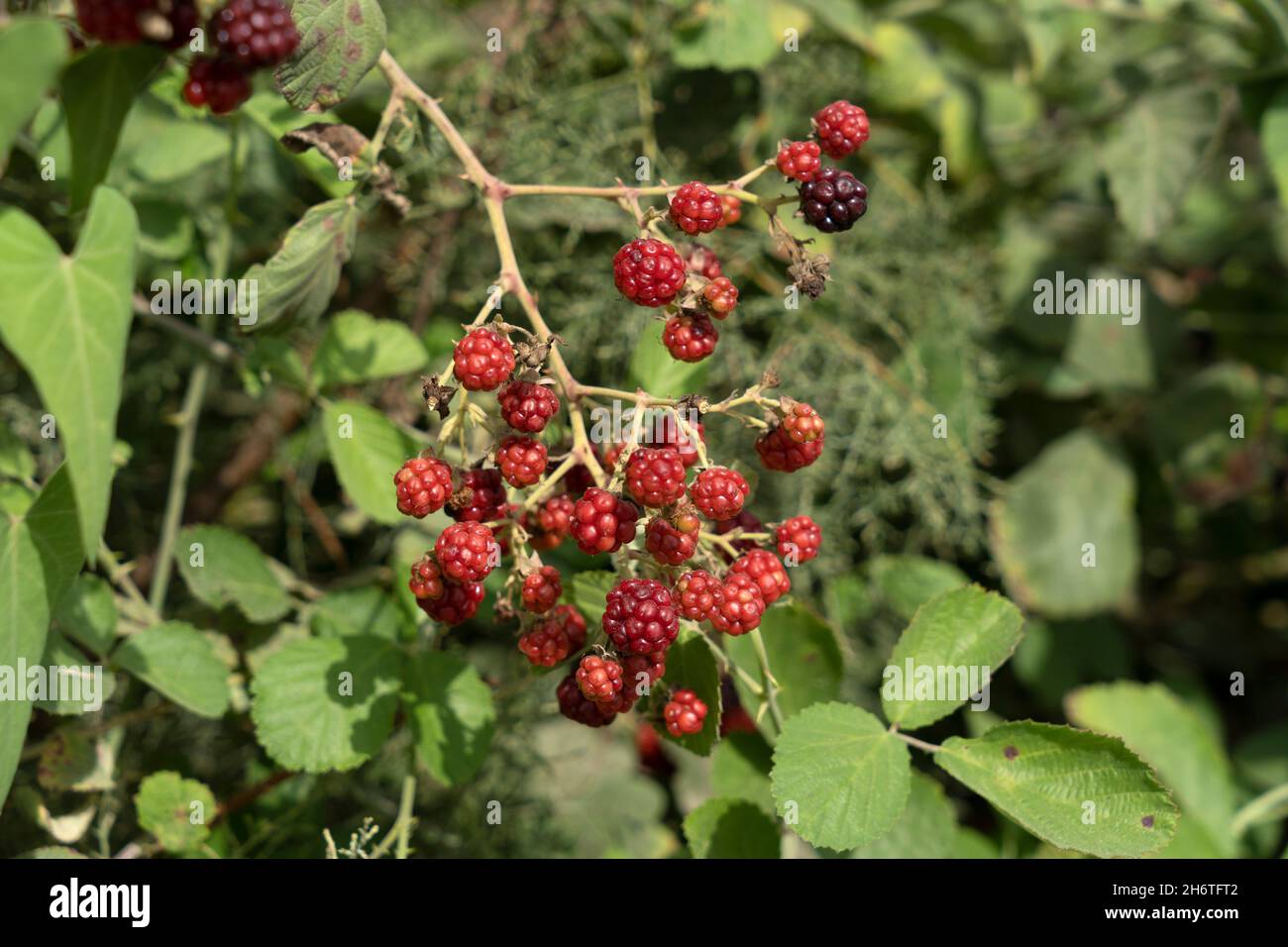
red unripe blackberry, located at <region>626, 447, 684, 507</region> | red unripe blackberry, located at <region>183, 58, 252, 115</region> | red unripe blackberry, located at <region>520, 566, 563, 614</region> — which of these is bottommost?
red unripe blackberry, located at <region>520, 566, 563, 614</region>

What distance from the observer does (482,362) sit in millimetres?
1006

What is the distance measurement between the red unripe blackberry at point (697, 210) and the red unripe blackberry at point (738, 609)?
14.0 inches

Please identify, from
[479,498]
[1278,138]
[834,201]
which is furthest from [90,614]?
[1278,138]

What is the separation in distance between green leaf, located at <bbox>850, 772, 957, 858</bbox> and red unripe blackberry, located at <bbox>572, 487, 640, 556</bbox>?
74cm

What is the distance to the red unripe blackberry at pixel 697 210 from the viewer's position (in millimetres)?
1077

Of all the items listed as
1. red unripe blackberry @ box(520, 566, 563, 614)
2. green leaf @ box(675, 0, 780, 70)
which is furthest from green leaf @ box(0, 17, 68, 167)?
green leaf @ box(675, 0, 780, 70)

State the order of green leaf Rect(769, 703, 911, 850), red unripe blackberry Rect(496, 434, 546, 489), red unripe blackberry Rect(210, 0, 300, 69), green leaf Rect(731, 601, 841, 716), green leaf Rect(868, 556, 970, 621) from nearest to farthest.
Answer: red unripe blackberry Rect(210, 0, 300, 69), red unripe blackberry Rect(496, 434, 546, 489), green leaf Rect(769, 703, 911, 850), green leaf Rect(731, 601, 841, 716), green leaf Rect(868, 556, 970, 621)

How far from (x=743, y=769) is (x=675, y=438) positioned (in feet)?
1.86

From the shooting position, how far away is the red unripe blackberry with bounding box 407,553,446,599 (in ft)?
3.50

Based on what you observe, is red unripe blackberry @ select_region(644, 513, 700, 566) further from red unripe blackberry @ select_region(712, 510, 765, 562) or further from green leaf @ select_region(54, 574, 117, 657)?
green leaf @ select_region(54, 574, 117, 657)

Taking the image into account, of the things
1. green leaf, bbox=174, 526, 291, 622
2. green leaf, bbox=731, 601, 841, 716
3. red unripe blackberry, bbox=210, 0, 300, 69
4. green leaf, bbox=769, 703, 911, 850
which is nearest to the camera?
red unripe blackberry, bbox=210, 0, 300, 69

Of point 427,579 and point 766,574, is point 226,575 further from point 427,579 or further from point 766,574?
point 766,574

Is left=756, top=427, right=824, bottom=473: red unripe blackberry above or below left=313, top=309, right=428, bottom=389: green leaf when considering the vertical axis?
below

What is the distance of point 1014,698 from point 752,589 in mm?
1481
